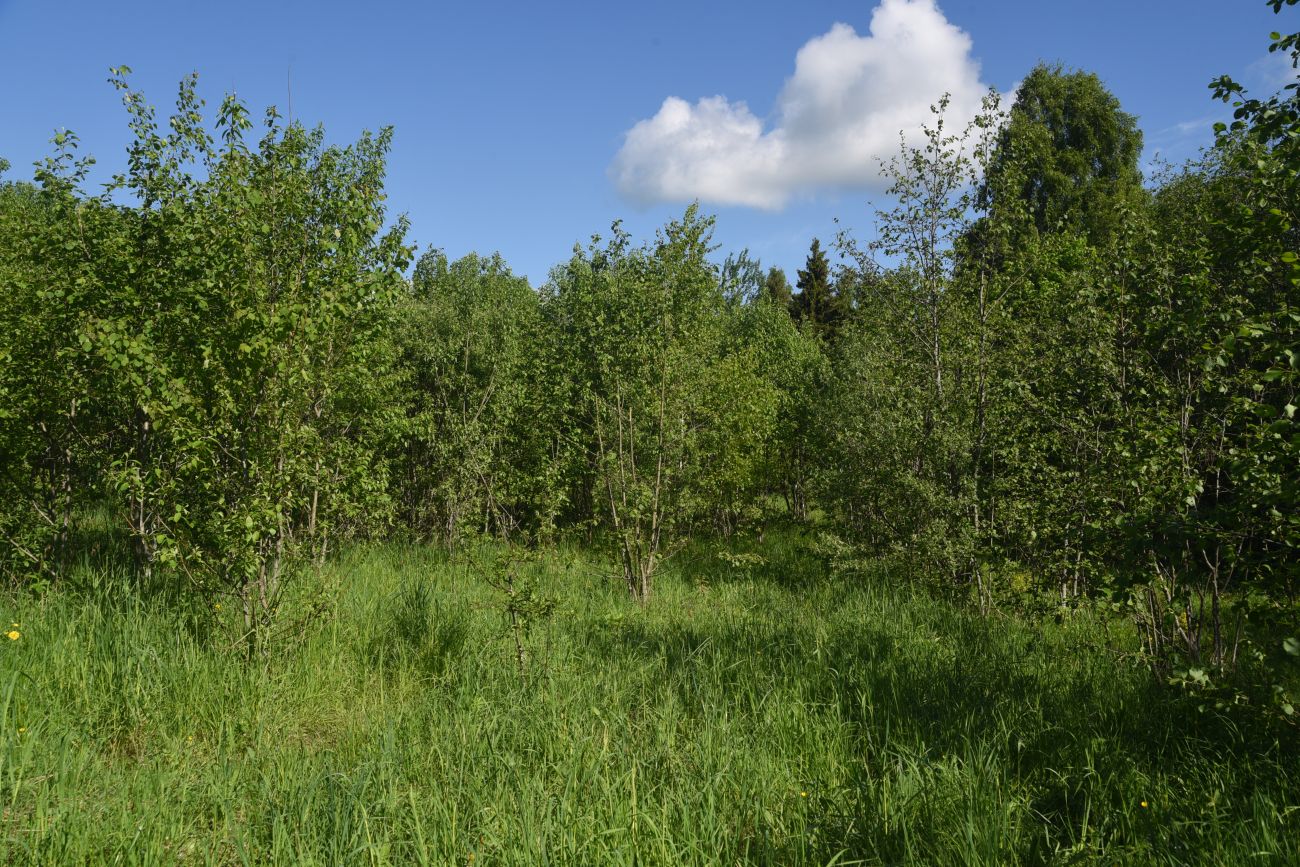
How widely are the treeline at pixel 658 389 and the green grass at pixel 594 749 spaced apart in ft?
2.03

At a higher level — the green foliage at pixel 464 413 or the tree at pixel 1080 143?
the tree at pixel 1080 143

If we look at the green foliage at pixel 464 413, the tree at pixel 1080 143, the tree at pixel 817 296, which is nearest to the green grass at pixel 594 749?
the green foliage at pixel 464 413

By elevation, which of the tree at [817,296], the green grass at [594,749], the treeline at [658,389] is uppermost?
the tree at [817,296]

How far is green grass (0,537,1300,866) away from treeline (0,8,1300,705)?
2.03 feet

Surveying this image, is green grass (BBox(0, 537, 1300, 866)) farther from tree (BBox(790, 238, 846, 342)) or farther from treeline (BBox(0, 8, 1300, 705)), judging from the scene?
tree (BBox(790, 238, 846, 342))

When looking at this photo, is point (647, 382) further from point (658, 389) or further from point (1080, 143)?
point (1080, 143)

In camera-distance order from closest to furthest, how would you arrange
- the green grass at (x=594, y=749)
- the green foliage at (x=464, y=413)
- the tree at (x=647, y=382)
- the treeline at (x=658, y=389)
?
1. the green grass at (x=594, y=749)
2. the treeline at (x=658, y=389)
3. the tree at (x=647, y=382)
4. the green foliage at (x=464, y=413)

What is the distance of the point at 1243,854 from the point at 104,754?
532 centimetres

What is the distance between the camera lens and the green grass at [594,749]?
3.01 m

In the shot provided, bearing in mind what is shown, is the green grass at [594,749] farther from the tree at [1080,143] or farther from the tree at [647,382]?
the tree at [1080,143]

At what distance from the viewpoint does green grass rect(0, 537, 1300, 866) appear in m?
3.01

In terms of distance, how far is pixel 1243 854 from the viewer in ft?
8.96

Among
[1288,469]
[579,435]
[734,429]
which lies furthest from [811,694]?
[734,429]

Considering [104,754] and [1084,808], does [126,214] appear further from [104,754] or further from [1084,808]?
[1084,808]
